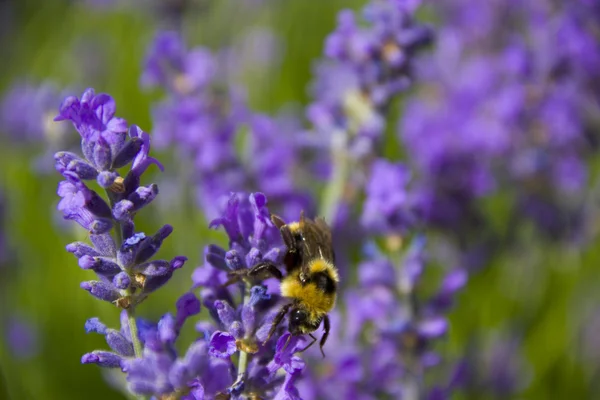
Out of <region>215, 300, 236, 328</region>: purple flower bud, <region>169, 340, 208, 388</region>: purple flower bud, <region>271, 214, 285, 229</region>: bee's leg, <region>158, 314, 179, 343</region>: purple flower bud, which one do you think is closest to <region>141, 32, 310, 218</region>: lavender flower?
<region>271, 214, 285, 229</region>: bee's leg

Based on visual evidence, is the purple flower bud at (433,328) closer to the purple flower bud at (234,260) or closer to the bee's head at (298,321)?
the bee's head at (298,321)

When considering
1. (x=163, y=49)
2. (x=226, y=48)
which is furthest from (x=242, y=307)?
(x=226, y=48)

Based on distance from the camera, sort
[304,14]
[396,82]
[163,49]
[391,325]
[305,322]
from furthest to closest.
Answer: [304,14]
[163,49]
[396,82]
[391,325]
[305,322]

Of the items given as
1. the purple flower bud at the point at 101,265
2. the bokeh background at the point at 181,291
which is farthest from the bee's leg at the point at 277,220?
the bokeh background at the point at 181,291

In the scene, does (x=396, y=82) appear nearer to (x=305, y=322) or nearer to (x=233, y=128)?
(x=233, y=128)

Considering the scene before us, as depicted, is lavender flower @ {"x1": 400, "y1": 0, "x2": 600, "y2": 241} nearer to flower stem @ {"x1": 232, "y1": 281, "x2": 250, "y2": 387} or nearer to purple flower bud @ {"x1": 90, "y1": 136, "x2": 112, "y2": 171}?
flower stem @ {"x1": 232, "y1": 281, "x2": 250, "y2": 387}

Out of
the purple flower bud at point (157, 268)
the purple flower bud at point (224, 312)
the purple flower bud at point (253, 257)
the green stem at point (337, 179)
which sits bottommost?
the purple flower bud at point (224, 312)
